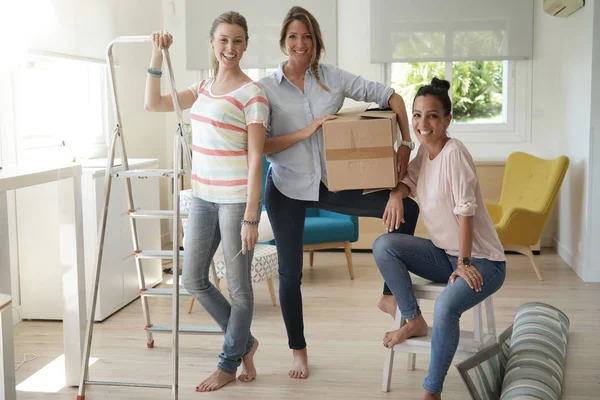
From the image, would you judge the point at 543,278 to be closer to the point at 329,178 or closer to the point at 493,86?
the point at 493,86

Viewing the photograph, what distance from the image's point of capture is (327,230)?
5.16 meters

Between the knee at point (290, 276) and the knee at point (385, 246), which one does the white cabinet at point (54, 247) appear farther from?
the knee at point (385, 246)

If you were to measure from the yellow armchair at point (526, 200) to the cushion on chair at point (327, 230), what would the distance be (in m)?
1.05

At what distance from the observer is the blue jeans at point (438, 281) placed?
8.74ft

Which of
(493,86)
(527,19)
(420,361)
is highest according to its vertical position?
(527,19)

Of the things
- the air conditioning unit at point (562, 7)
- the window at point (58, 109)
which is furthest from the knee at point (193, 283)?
the air conditioning unit at point (562, 7)

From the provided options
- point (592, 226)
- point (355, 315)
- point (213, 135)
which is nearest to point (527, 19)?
point (592, 226)

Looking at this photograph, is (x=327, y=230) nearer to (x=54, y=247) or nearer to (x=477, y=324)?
(x=54, y=247)

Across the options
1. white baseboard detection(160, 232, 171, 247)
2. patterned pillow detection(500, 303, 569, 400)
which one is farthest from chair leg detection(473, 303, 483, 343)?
white baseboard detection(160, 232, 171, 247)

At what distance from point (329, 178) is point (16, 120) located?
7.29ft

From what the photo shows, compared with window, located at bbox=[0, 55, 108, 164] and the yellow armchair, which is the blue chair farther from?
window, located at bbox=[0, 55, 108, 164]

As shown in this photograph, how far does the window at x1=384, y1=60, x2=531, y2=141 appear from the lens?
6.47 meters

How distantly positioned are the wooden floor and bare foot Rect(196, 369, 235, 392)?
3 centimetres

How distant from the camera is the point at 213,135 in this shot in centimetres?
277
